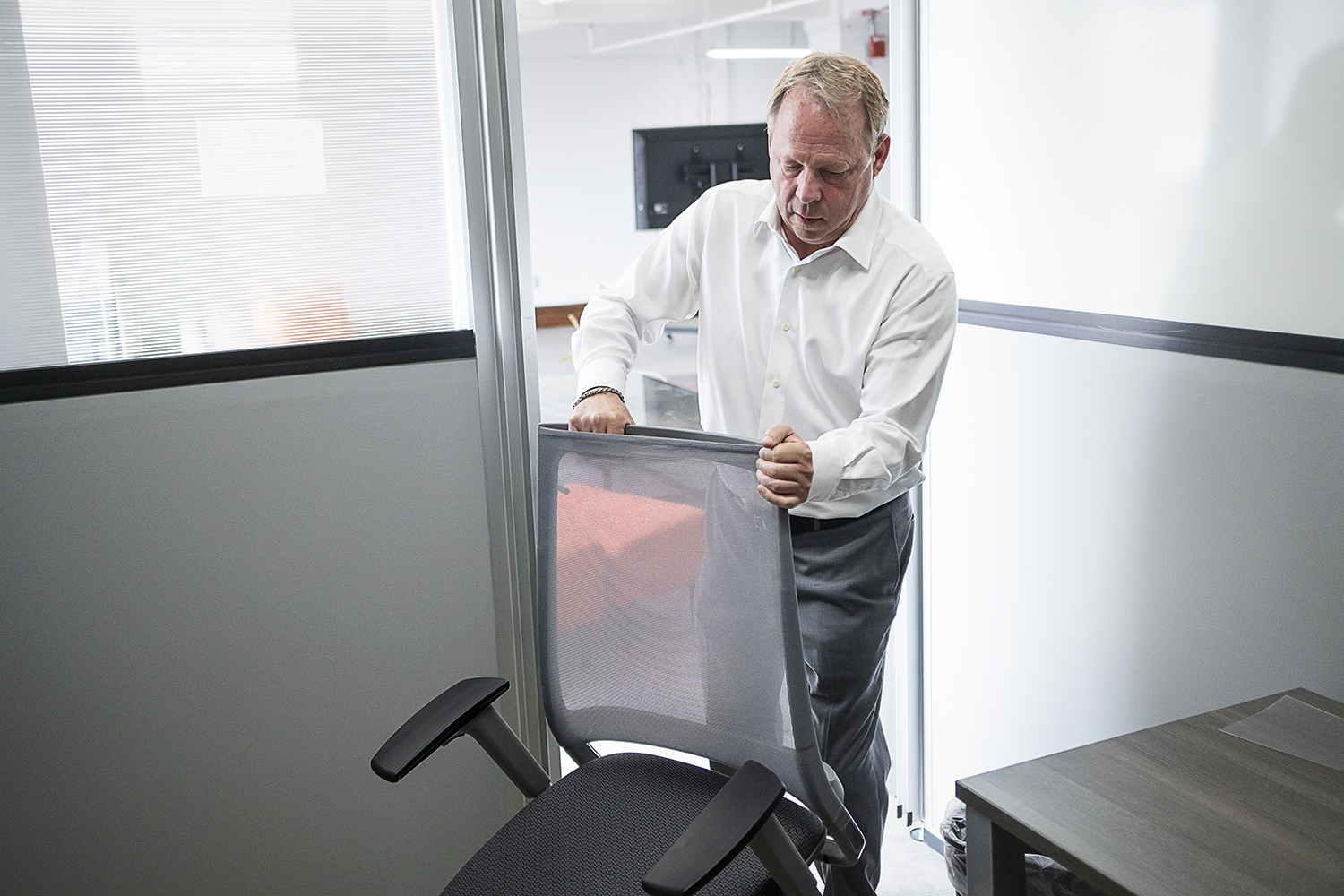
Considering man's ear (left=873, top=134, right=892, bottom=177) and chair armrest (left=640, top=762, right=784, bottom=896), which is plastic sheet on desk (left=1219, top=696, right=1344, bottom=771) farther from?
man's ear (left=873, top=134, right=892, bottom=177)

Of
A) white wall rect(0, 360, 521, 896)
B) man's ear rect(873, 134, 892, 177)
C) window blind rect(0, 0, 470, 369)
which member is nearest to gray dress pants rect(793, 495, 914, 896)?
man's ear rect(873, 134, 892, 177)

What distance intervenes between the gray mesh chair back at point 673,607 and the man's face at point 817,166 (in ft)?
1.49

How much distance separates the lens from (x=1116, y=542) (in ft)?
6.40

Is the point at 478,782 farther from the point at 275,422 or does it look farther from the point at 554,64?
the point at 554,64

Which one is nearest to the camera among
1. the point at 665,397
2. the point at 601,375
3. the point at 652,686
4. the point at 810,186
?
the point at 652,686

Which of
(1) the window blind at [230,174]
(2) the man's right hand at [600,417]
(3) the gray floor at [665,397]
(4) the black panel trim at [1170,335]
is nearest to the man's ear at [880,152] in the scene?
(4) the black panel trim at [1170,335]

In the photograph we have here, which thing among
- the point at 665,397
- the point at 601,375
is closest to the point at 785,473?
the point at 601,375

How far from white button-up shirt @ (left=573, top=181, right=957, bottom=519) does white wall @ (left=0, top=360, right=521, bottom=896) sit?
1.30 feet

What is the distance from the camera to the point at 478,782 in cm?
223

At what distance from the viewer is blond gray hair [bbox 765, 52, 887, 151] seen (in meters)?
1.64

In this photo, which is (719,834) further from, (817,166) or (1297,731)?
(817,166)

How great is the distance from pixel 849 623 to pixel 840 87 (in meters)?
0.86

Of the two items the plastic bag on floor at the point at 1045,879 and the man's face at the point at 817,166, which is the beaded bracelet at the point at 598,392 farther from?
the plastic bag on floor at the point at 1045,879

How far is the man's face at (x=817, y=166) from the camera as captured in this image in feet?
5.41
